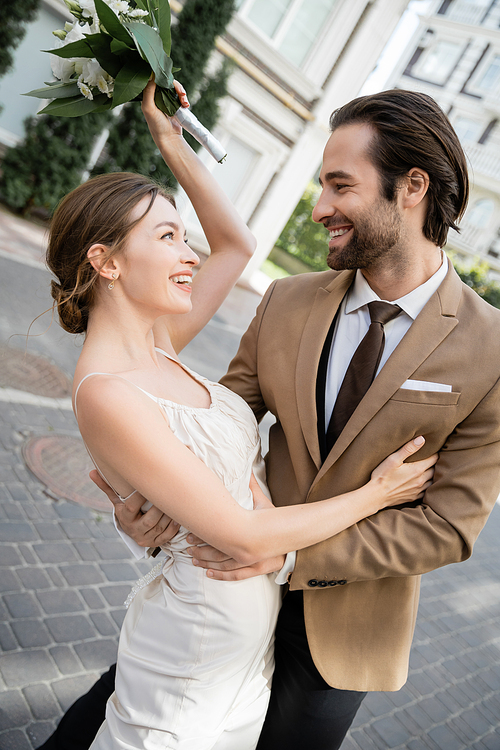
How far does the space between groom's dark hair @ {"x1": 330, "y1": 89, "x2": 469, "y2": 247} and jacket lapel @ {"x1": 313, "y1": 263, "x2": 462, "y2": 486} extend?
0.37 m

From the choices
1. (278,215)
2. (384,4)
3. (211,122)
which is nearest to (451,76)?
(384,4)

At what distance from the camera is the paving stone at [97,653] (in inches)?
133

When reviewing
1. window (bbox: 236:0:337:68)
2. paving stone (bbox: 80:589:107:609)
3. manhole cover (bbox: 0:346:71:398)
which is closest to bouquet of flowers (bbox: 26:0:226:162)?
paving stone (bbox: 80:589:107:609)

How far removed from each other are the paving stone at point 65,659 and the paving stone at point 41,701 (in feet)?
0.54

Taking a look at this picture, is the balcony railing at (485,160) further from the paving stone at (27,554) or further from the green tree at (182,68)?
the paving stone at (27,554)

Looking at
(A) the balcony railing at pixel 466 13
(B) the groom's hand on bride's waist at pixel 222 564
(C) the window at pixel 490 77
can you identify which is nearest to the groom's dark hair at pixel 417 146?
(B) the groom's hand on bride's waist at pixel 222 564

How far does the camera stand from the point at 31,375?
591 centimetres

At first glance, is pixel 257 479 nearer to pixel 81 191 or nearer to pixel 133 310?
pixel 133 310

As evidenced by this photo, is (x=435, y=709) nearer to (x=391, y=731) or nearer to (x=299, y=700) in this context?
(x=391, y=731)

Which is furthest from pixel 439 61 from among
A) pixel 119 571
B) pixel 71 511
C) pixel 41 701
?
pixel 41 701

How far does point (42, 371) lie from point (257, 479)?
441cm

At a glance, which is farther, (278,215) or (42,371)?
(278,215)

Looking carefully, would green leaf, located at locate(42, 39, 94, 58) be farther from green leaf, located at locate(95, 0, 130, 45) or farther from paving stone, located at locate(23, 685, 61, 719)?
paving stone, located at locate(23, 685, 61, 719)

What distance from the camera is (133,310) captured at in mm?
2188
